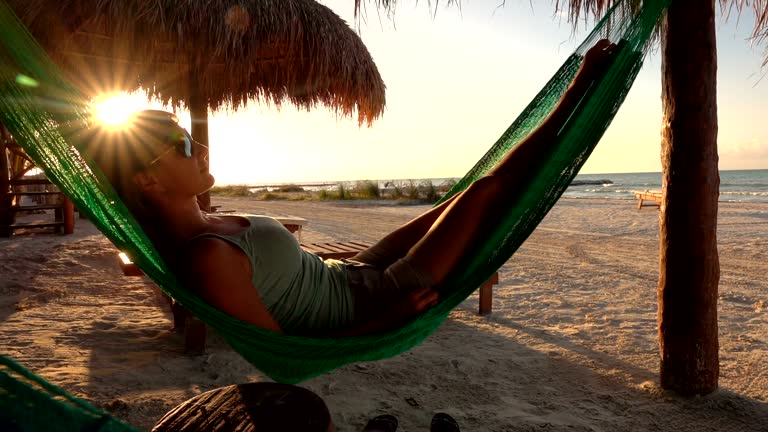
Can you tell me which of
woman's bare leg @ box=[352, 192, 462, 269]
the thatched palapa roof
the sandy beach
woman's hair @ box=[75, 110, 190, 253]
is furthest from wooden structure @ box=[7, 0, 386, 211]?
woman's bare leg @ box=[352, 192, 462, 269]

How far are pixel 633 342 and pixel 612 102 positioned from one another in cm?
129

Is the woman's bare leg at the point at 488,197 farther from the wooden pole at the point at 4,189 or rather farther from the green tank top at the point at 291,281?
the wooden pole at the point at 4,189

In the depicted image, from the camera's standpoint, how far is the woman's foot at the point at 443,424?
1.48 meters

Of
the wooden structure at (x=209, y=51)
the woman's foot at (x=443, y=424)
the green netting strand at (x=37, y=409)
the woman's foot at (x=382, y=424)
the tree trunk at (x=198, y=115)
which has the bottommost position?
the woman's foot at (x=443, y=424)

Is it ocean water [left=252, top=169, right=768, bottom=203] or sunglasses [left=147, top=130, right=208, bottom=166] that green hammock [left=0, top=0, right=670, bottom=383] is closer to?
sunglasses [left=147, top=130, right=208, bottom=166]

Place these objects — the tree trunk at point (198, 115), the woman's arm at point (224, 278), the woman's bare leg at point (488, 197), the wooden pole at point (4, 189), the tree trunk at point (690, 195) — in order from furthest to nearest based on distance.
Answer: the wooden pole at point (4, 189) < the tree trunk at point (198, 115) < the tree trunk at point (690, 195) < the woman's bare leg at point (488, 197) < the woman's arm at point (224, 278)

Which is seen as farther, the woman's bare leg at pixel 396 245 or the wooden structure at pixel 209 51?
the wooden structure at pixel 209 51

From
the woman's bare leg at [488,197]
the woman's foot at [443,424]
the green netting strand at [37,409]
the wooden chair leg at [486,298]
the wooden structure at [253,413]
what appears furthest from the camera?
the wooden chair leg at [486,298]

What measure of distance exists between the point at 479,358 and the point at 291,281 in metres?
1.09

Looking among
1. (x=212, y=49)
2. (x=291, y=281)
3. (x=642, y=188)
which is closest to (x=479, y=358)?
(x=291, y=281)

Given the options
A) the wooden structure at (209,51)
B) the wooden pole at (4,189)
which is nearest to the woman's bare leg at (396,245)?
the wooden structure at (209,51)

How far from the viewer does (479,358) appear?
6.83ft

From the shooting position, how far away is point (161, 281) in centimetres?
116

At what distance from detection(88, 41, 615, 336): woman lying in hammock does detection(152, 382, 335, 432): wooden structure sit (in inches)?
7.2
